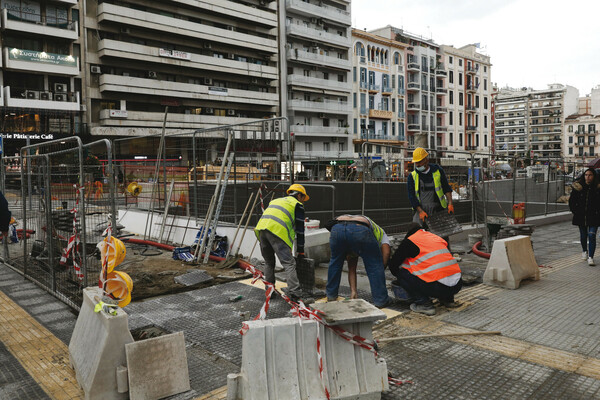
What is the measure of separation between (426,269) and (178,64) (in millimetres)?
41619

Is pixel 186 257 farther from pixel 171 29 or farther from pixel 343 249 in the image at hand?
pixel 171 29

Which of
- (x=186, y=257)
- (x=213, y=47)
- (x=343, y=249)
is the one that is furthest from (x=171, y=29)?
(x=343, y=249)

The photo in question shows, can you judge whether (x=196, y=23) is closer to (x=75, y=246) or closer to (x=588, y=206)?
(x=588, y=206)

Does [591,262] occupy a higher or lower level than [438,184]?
lower

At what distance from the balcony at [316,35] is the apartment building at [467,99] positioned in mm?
18329

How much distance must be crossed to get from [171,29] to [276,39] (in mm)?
13125

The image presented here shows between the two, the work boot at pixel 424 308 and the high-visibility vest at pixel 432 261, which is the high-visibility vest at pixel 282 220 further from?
the work boot at pixel 424 308

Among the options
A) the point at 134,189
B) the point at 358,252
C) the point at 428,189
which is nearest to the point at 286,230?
the point at 358,252

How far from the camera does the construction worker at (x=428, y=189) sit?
7.74 meters

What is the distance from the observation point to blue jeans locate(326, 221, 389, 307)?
586cm

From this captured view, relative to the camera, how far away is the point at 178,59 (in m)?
43.0

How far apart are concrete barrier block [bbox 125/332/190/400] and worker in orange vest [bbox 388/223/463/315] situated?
3.02 metres

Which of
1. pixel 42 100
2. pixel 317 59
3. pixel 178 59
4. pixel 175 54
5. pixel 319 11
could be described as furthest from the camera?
pixel 319 11

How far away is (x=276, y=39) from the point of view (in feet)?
169
